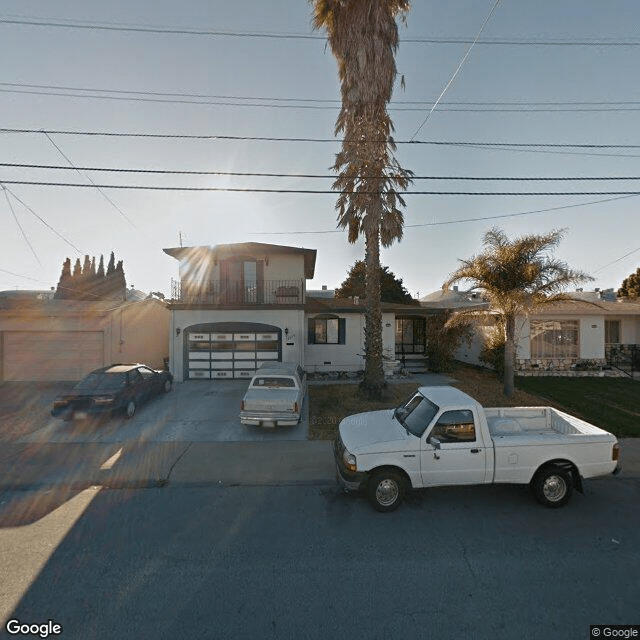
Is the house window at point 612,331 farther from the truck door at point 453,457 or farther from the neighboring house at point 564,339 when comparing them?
the truck door at point 453,457

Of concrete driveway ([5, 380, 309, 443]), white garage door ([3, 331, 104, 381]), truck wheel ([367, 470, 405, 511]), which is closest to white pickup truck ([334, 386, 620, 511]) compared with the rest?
truck wheel ([367, 470, 405, 511])

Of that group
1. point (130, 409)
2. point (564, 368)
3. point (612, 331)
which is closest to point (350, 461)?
point (130, 409)

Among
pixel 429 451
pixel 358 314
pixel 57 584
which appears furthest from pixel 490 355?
pixel 57 584

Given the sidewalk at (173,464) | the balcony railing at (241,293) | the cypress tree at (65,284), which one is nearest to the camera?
the sidewalk at (173,464)

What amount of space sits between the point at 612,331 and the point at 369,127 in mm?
18687

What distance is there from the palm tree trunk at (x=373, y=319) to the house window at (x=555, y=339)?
396 inches

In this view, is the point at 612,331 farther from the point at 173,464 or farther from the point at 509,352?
the point at 173,464

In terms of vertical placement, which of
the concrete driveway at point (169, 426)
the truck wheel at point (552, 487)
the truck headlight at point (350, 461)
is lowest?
the concrete driveway at point (169, 426)

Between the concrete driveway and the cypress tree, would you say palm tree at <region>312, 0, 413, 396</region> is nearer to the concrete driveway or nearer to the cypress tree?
the concrete driveway

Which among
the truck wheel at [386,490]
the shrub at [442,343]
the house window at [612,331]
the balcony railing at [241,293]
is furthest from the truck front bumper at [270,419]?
the house window at [612,331]

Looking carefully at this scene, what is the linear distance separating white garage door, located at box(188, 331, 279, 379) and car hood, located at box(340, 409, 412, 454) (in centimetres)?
923

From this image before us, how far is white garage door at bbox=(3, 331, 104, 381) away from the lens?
46.9 feet

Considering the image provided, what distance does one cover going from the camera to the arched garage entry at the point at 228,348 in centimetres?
1493

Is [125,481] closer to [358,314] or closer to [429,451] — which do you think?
[429,451]
